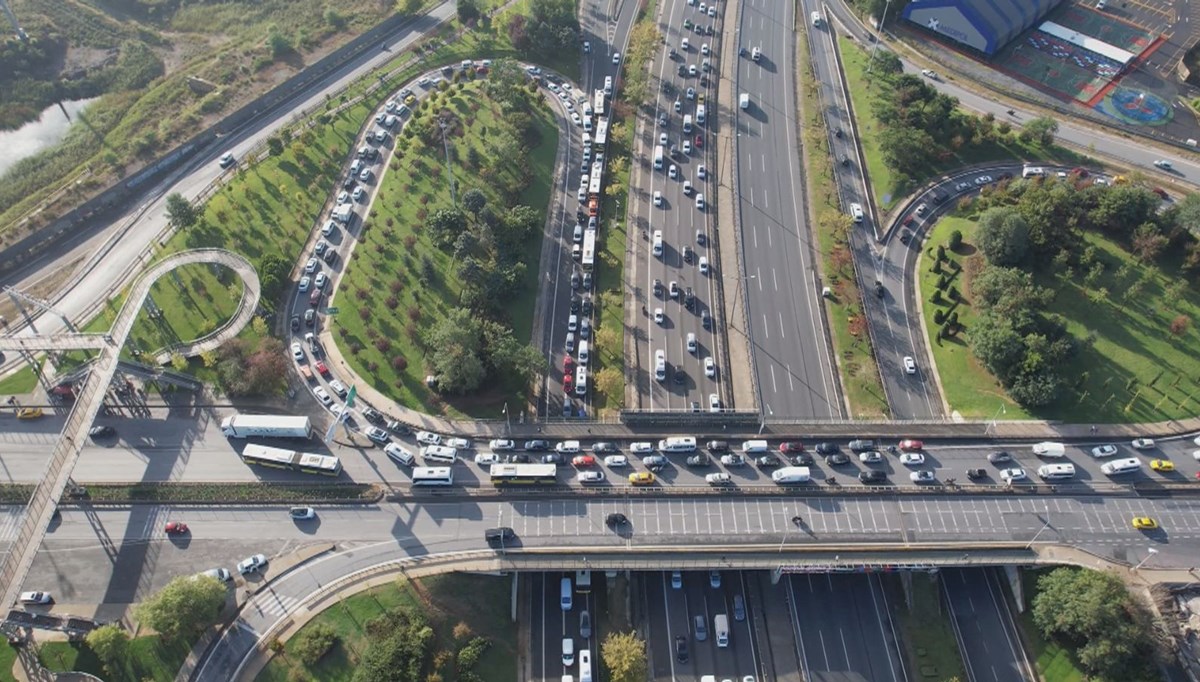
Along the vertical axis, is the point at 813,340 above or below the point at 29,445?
above

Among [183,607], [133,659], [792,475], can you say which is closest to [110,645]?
[133,659]

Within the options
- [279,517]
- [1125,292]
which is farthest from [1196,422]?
[279,517]

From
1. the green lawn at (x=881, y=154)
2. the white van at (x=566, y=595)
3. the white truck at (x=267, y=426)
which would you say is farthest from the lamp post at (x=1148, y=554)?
the white truck at (x=267, y=426)

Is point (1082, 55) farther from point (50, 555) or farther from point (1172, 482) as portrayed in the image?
point (50, 555)

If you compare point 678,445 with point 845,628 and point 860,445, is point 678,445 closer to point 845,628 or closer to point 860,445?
point 860,445

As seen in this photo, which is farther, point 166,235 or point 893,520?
point 166,235

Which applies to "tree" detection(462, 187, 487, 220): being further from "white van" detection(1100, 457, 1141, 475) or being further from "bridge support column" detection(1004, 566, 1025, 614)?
"white van" detection(1100, 457, 1141, 475)
